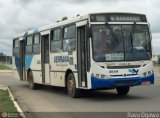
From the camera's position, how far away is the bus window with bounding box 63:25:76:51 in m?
18.6

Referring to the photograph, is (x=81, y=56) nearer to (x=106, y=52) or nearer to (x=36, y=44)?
(x=106, y=52)

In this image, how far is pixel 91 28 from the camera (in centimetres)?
1698

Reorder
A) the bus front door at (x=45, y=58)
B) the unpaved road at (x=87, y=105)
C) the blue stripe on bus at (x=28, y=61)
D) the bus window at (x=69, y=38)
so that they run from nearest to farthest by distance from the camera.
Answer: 1. the unpaved road at (x=87, y=105)
2. the bus window at (x=69, y=38)
3. the bus front door at (x=45, y=58)
4. the blue stripe on bus at (x=28, y=61)

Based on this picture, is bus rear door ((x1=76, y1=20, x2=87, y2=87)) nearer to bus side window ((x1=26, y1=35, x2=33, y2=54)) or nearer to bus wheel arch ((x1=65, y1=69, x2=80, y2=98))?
bus wheel arch ((x1=65, y1=69, x2=80, y2=98))

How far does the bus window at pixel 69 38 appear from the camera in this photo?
61.1 feet

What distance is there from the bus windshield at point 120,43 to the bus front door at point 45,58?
17.5 feet

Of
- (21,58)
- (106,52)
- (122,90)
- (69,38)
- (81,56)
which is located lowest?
(122,90)

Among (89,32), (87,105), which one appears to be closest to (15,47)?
(89,32)

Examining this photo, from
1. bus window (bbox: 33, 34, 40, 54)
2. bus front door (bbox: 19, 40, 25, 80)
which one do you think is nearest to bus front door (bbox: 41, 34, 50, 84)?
bus window (bbox: 33, 34, 40, 54)

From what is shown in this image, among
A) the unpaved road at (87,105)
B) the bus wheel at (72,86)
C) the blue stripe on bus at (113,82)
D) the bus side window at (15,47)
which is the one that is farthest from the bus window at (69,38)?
the bus side window at (15,47)

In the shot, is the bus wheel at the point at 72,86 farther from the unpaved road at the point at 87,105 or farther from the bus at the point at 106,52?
the unpaved road at the point at 87,105

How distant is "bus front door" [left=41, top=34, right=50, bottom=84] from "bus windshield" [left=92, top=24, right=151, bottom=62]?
5.34 meters

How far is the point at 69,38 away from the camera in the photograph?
1911 cm

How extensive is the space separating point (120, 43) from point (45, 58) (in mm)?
6136
